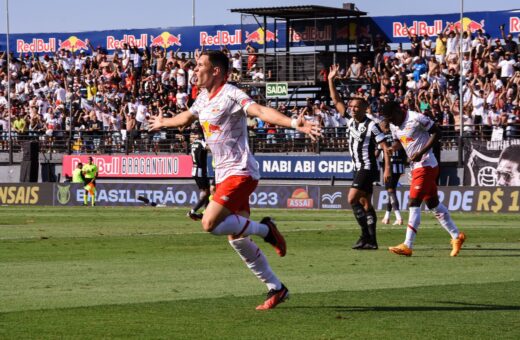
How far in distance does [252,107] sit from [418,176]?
25.2 ft

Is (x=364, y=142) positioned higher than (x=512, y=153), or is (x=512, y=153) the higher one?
(x=364, y=142)

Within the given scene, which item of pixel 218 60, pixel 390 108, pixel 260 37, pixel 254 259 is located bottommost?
pixel 254 259

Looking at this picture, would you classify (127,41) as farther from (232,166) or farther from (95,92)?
(232,166)

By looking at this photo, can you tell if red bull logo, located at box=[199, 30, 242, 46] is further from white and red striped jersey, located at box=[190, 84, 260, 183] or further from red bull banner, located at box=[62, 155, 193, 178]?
white and red striped jersey, located at box=[190, 84, 260, 183]

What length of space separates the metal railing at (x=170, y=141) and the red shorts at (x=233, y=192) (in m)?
30.3

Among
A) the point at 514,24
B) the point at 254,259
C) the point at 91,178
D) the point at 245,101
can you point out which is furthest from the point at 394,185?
the point at 514,24

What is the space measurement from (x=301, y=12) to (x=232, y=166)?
133 ft

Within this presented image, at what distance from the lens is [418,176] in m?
18.1

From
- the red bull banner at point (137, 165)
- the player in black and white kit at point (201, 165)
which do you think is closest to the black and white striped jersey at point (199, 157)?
the player in black and white kit at point (201, 165)

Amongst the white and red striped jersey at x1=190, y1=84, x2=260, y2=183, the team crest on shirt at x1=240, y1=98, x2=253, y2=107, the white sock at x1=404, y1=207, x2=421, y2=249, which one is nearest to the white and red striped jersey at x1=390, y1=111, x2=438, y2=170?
the white sock at x1=404, y1=207, x2=421, y2=249

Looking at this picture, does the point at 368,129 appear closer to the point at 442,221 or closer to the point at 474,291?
the point at 442,221

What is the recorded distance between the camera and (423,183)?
18062 mm

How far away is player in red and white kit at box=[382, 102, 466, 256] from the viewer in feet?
58.4

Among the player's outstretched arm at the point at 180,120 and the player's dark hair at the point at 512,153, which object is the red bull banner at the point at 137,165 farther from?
the player's outstretched arm at the point at 180,120
